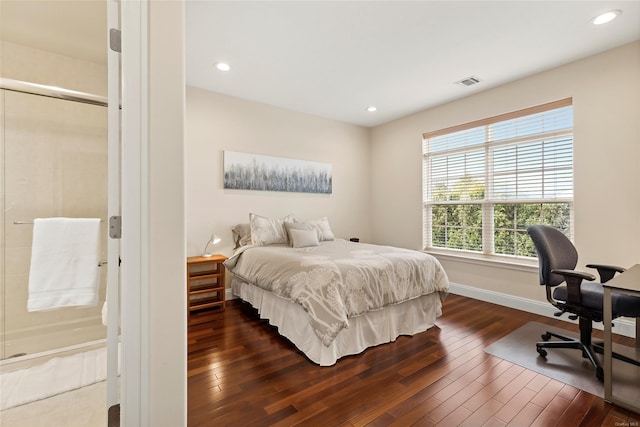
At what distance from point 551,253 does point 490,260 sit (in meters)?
1.36

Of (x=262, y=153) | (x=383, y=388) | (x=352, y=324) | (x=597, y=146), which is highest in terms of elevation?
(x=262, y=153)

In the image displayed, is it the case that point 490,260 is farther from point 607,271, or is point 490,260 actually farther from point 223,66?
point 223,66

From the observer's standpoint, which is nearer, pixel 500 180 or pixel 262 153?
pixel 500 180

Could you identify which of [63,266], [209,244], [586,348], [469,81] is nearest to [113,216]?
[63,266]

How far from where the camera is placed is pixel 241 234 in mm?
3752

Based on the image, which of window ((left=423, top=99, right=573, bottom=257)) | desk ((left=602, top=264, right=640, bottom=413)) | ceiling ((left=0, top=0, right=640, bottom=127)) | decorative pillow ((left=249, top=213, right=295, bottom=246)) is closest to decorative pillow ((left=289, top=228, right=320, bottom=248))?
decorative pillow ((left=249, top=213, right=295, bottom=246))

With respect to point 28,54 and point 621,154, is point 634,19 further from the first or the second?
point 28,54

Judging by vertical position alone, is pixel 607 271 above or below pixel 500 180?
below

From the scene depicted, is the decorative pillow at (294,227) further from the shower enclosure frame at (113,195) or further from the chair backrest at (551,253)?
the shower enclosure frame at (113,195)

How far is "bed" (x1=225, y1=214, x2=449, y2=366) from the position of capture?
2.16m

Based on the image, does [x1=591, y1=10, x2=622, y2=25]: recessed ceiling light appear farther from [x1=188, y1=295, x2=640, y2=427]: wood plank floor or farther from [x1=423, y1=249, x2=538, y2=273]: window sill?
[x1=188, y1=295, x2=640, y2=427]: wood plank floor

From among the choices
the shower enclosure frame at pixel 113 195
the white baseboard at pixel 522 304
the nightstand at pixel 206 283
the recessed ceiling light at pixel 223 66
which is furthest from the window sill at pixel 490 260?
the shower enclosure frame at pixel 113 195

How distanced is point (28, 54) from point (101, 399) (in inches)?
107

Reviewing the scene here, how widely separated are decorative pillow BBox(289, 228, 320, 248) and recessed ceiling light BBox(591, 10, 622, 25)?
10.5 ft
